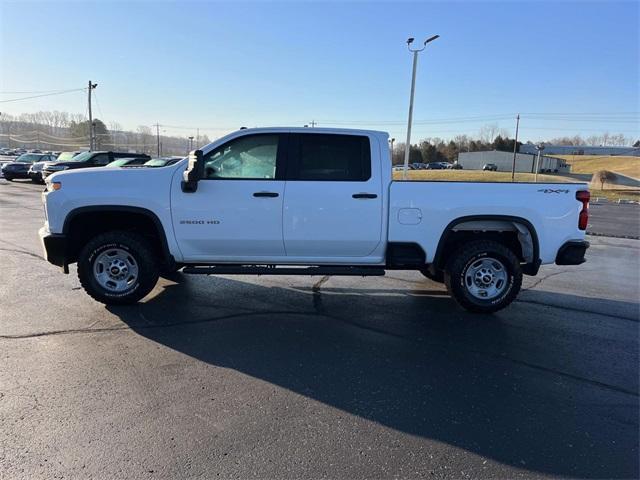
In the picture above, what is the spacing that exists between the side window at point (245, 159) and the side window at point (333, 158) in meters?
0.31

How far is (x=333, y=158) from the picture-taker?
5.23 meters

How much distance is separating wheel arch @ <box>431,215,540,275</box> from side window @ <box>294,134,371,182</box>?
3.90 ft

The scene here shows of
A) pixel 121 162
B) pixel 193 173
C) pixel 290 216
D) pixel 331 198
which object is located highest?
pixel 121 162

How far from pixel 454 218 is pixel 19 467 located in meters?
4.42

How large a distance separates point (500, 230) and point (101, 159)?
22772 millimetres

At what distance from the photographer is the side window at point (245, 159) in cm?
511

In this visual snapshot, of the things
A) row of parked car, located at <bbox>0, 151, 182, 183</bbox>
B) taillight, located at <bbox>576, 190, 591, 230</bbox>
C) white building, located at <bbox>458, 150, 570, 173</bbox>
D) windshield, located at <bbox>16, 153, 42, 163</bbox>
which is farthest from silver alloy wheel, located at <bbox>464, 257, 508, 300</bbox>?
→ white building, located at <bbox>458, 150, 570, 173</bbox>

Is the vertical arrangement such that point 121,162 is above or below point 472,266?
above

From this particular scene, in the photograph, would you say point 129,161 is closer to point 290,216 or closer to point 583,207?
point 290,216

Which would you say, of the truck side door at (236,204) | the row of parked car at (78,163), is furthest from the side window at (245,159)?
the row of parked car at (78,163)

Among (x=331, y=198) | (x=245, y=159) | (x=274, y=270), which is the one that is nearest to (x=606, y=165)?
(x=331, y=198)

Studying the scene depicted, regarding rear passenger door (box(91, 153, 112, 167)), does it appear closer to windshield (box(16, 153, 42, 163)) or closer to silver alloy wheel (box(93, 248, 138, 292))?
windshield (box(16, 153, 42, 163))

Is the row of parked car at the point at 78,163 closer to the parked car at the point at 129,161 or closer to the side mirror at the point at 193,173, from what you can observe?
the parked car at the point at 129,161

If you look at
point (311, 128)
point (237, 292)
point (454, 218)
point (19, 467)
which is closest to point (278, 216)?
point (311, 128)
